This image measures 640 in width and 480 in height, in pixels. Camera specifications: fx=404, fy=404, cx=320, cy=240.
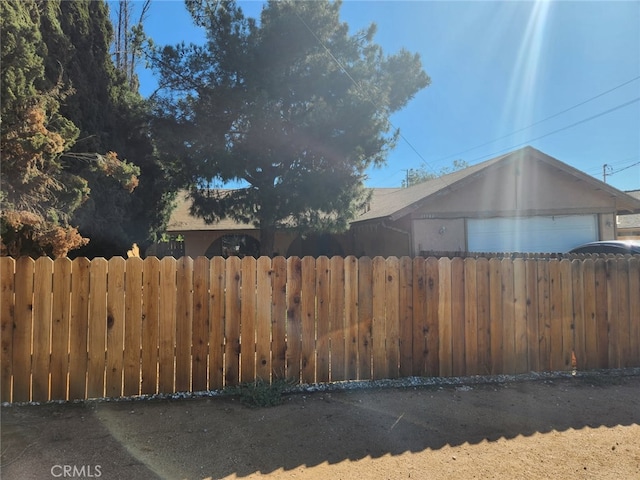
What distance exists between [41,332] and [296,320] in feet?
8.73

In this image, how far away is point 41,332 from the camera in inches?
165

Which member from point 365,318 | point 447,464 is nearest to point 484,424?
point 447,464

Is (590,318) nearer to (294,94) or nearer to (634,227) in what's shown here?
(294,94)

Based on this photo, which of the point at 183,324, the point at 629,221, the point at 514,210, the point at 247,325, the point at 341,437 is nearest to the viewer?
the point at 341,437

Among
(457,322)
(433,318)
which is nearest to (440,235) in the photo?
(457,322)

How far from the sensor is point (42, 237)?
252 inches

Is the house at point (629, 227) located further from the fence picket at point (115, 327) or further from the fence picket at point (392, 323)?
the fence picket at point (115, 327)

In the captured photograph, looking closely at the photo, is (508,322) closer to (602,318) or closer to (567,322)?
(567,322)

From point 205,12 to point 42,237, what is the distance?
31.4 feet

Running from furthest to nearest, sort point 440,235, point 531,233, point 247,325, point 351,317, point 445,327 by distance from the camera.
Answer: point 531,233 < point 440,235 < point 445,327 < point 351,317 < point 247,325

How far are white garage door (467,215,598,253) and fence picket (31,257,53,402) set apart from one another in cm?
1205

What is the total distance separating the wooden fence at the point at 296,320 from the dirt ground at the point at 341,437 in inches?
14.1

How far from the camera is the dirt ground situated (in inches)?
120

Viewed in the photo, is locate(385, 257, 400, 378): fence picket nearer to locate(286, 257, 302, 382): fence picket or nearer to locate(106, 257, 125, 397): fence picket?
locate(286, 257, 302, 382): fence picket
